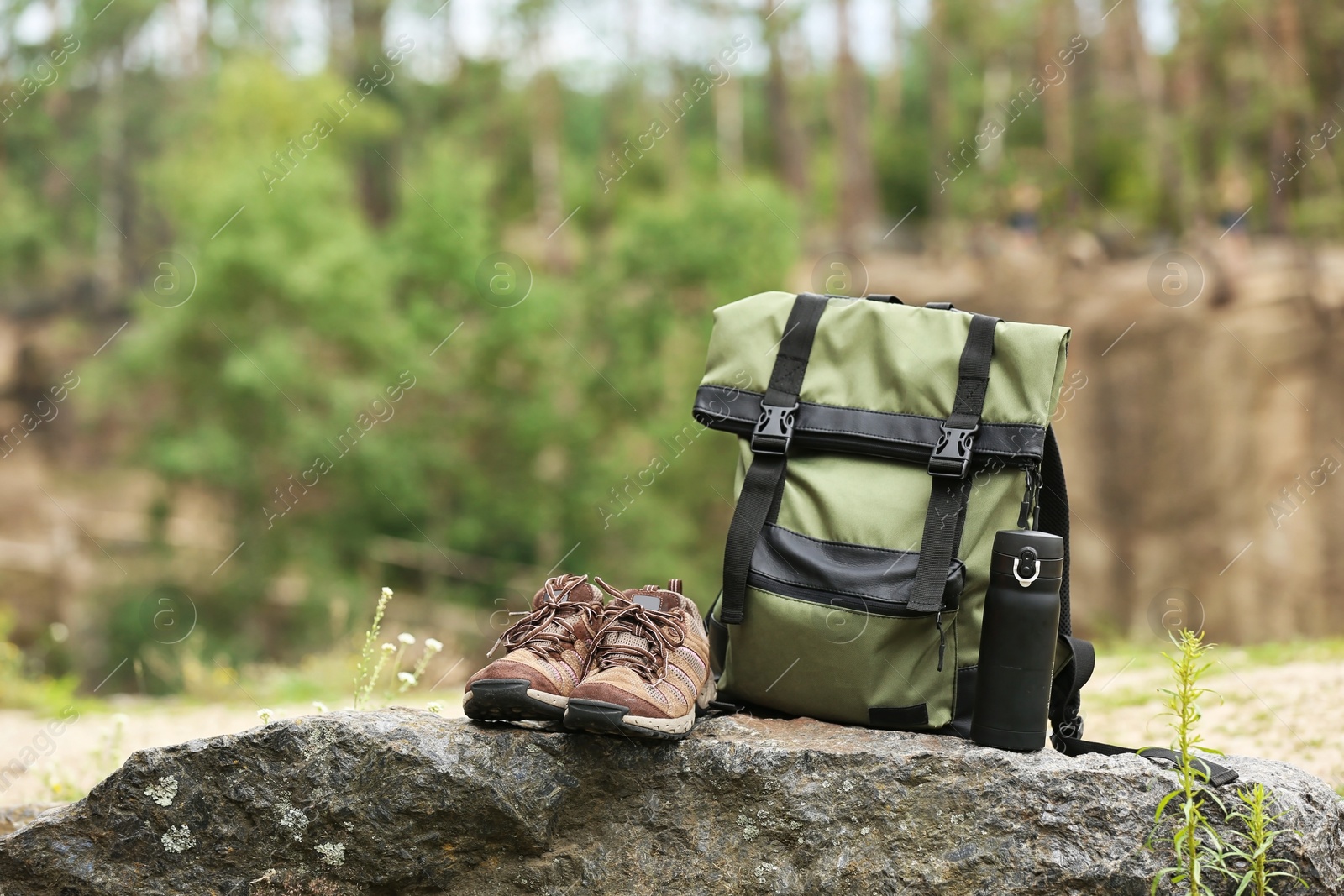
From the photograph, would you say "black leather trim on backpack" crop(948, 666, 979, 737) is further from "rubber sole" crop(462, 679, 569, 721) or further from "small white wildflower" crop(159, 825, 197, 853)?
"small white wildflower" crop(159, 825, 197, 853)

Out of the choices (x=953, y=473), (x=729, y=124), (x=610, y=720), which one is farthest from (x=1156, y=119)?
(x=610, y=720)

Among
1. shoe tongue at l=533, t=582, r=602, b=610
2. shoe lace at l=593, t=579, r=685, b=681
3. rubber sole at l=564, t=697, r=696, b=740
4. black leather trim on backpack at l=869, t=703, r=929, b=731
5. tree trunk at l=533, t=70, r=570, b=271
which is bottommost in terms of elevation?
rubber sole at l=564, t=697, r=696, b=740

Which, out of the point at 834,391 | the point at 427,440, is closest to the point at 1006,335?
the point at 834,391

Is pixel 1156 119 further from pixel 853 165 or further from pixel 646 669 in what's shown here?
pixel 646 669

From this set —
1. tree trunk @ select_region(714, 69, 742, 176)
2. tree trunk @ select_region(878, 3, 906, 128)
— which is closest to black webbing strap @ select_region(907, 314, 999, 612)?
tree trunk @ select_region(714, 69, 742, 176)

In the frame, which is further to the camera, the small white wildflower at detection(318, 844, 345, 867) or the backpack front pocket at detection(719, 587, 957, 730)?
the backpack front pocket at detection(719, 587, 957, 730)

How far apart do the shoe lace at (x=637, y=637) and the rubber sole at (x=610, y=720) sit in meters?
0.11

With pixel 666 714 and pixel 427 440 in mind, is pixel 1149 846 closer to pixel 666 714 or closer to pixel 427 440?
pixel 666 714

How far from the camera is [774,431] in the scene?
9.18 feet

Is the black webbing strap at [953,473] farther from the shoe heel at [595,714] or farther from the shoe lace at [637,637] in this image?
the shoe heel at [595,714]

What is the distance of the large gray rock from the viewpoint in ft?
7.97

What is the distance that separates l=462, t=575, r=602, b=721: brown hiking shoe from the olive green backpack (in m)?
0.36

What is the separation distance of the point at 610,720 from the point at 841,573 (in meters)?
0.68

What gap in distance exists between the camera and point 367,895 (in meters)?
2.52
